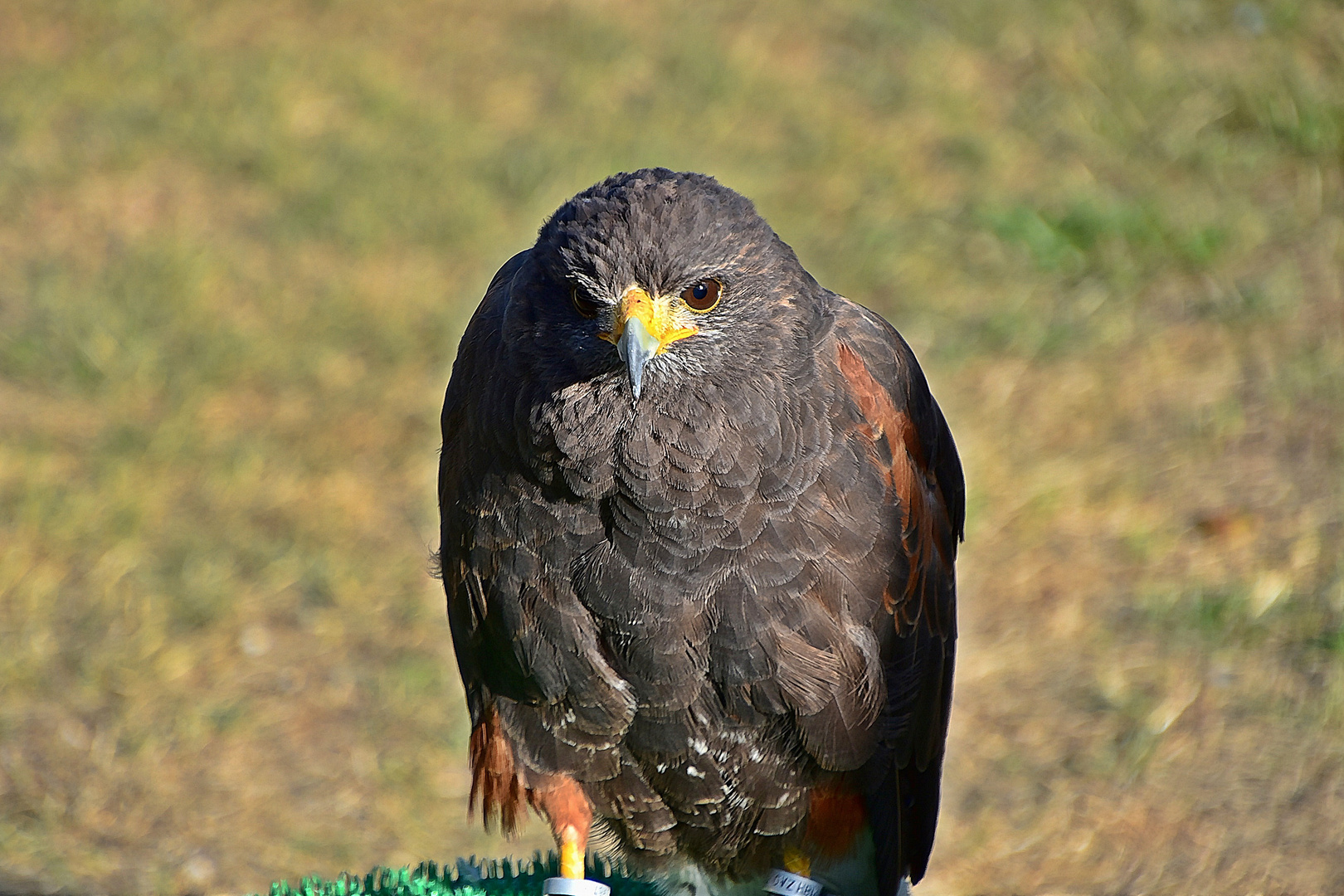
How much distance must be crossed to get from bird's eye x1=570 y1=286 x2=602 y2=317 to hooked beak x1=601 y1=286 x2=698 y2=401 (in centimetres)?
6

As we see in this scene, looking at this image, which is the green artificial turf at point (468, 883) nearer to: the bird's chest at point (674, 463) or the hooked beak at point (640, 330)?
the bird's chest at point (674, 463)

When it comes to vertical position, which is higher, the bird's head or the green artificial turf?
the bird's head

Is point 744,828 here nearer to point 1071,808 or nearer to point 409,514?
point 1071,808

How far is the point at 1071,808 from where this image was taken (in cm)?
529

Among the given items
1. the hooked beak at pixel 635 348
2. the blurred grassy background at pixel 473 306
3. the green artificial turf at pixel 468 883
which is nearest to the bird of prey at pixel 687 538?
the hooked beak at pixel 635 348

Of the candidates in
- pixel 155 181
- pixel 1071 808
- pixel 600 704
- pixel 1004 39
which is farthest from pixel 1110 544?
pixel 155 181

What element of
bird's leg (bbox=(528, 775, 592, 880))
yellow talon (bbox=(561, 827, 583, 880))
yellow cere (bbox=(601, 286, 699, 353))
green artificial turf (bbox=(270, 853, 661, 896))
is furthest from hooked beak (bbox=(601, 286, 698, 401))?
green artificial turf (bbox=(270, 853, 661, 896))

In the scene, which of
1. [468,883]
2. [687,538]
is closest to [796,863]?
[468,883]

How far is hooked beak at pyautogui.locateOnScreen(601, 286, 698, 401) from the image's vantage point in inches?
119

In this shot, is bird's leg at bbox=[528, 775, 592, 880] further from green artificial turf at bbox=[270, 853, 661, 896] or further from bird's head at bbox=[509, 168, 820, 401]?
bird's head at bbox=[509, 168, 820, 401]

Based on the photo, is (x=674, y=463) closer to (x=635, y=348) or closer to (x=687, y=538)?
(x=687, y=538)

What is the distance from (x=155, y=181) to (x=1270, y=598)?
7.15 metres

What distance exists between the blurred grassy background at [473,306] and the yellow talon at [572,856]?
1881mm

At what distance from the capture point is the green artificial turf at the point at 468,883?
398 centimetres
